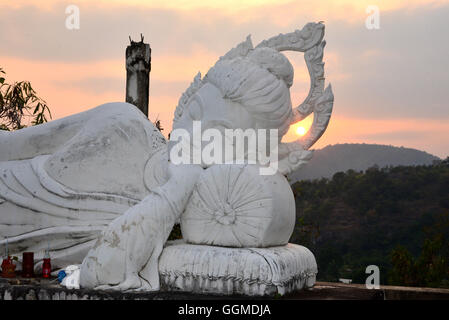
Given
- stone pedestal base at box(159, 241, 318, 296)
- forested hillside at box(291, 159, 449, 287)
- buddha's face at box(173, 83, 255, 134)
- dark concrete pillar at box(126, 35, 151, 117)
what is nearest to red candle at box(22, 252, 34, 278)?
stone pedestal base at box(159, 241, 318, 296)

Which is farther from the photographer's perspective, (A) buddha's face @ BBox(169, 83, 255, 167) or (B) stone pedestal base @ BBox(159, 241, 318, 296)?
(A) buddha's face @ BBox(169, 83, 255, 167)

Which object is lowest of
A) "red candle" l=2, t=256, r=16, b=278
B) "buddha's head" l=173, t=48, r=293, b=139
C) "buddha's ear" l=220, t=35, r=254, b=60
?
"red candle" l=2, t=256, r=16, b=278

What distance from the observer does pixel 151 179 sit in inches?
207

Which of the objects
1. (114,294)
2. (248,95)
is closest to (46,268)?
(114,294)

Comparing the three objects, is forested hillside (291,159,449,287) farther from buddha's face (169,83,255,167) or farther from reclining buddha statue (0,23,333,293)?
buddha's face (169,83,255,167)

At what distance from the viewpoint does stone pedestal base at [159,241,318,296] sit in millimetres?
4477

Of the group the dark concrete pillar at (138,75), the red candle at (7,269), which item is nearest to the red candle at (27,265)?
the red candle at (7,269)

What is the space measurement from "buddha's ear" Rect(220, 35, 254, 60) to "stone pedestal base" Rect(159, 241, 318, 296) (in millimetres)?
1486

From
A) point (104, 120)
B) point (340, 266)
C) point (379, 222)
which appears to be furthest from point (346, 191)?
point (104, 120)

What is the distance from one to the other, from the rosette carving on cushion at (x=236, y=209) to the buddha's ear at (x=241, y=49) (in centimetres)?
95

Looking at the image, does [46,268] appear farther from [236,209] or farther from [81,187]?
[236,209]

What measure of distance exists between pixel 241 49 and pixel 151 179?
1.19 m

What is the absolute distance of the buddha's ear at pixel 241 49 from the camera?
528 centimetres

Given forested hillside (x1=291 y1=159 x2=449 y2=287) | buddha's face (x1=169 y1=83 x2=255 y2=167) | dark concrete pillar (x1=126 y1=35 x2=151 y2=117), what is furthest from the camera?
forested hillside (x1=291 y1=159 x2=449 y2=287)
